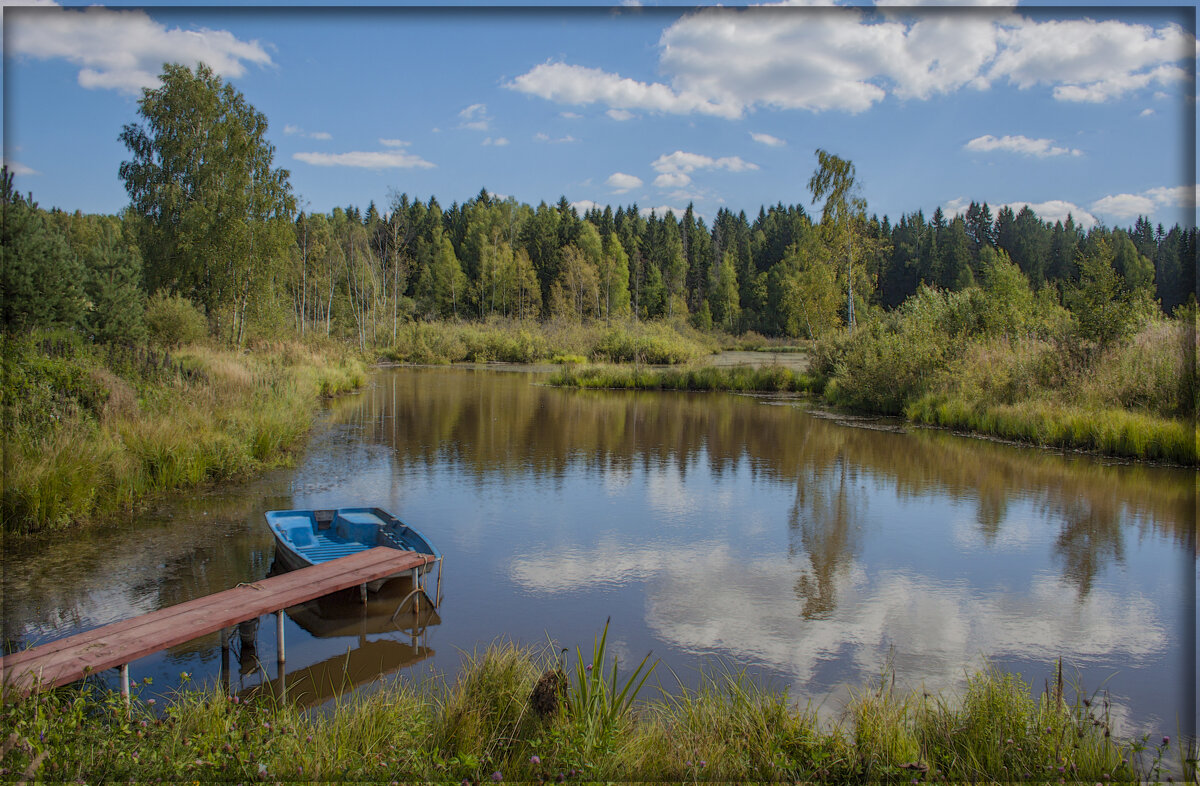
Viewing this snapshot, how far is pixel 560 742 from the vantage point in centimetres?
344

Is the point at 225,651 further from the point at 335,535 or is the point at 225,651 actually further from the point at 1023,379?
the point at 1023,379

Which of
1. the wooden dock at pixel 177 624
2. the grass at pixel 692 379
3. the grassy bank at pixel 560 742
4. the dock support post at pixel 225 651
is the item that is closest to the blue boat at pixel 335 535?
the wooden dock at pixel 177 624

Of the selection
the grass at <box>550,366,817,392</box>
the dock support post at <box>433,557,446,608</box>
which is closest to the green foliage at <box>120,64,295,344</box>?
the grass at <box>550,366,817,392</box>

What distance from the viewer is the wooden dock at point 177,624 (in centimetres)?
404

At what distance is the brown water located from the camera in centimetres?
554

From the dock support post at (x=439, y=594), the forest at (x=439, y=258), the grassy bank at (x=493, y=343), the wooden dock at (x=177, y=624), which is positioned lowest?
the dock support post at (x=439, y=594)

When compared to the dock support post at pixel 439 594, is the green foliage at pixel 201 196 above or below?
above

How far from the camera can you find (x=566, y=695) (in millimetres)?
4094

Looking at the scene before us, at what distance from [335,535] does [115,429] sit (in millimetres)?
4123

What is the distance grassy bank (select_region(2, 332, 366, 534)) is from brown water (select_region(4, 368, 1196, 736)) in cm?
50

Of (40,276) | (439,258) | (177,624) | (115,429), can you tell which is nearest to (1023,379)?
(177,624)

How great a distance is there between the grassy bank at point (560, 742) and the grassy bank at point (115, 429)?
4.53 metres

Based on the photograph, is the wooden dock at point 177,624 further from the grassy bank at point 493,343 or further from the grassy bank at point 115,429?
the grassy bank at point 493,343

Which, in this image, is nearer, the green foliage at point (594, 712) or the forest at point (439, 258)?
the green foliage at point (594, 712)
